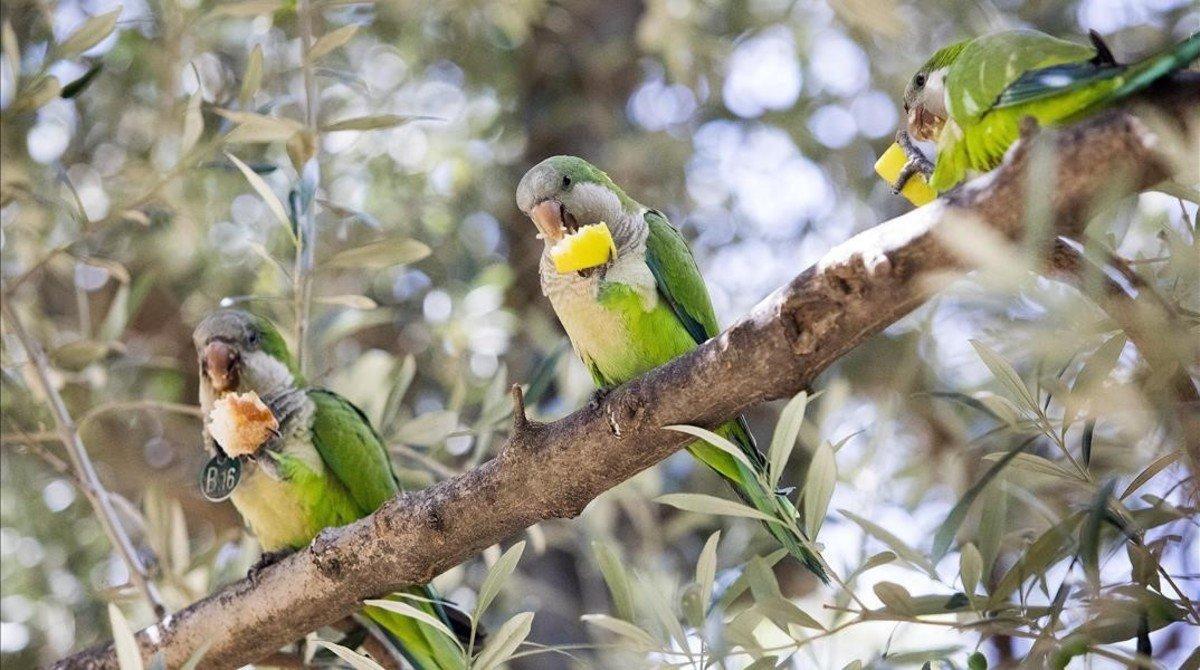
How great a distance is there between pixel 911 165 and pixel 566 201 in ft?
2.28

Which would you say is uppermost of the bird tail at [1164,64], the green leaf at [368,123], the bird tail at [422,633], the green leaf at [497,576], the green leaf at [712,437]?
the bird tail at [1164,64]

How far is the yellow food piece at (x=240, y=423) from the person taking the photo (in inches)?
81.8

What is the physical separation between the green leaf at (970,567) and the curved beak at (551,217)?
3.23 feet

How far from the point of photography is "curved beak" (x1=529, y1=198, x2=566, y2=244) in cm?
206

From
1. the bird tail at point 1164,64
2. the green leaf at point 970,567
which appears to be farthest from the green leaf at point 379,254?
the bird tail at point 1164,64

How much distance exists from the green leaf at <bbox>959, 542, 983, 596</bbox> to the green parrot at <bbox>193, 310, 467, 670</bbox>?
979 mm

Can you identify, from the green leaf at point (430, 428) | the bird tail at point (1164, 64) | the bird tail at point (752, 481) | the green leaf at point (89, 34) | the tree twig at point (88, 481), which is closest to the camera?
the bird tail at point (1164, 64)

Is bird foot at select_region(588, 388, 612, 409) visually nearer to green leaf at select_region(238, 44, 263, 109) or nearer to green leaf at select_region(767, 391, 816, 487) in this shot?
green leaf at select_region(767, 391, 816, 487)

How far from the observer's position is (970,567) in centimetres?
143

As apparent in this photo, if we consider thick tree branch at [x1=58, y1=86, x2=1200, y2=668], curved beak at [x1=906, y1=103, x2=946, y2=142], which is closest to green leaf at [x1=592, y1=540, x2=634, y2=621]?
thick tree branch at [x1=58, y1=86, x2=1200, y2=668]

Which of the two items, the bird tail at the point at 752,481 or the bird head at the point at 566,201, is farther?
the bird head at the point at 566,201

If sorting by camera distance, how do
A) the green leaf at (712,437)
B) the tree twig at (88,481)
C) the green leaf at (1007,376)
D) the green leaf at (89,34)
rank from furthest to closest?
the green leaf at (89,34) < the tree twig at (88,481) < the green leaf at (1007,376) < the green leaf at (712,437)

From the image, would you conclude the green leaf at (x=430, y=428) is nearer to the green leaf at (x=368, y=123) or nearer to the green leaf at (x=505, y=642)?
the green leaf at (x=368, y=123)

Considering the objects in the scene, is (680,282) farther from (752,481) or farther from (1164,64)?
(1164,64)
